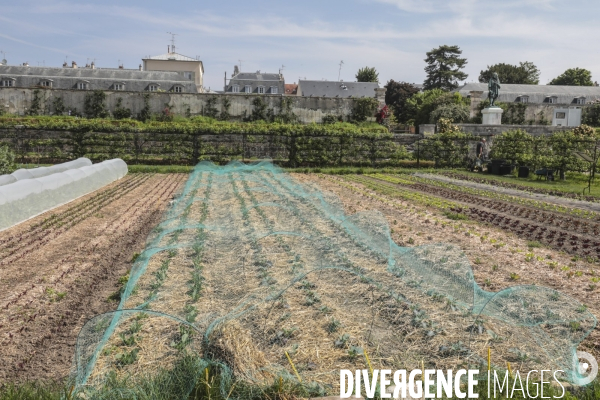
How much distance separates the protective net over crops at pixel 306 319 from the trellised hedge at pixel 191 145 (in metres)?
17.5

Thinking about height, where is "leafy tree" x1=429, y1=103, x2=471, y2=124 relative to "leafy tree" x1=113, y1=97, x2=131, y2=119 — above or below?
above

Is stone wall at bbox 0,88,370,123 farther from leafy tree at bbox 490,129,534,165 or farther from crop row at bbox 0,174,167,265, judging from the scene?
crop row at bbox 0,174,167,265

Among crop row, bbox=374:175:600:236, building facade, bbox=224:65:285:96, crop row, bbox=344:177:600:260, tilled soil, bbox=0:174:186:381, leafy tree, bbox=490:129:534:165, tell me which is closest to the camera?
tilled soil, bbox=0:174:186:381

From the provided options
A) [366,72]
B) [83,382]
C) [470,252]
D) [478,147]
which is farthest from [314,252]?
[366,72]

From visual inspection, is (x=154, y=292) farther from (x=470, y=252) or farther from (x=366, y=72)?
(x=366, y=72)

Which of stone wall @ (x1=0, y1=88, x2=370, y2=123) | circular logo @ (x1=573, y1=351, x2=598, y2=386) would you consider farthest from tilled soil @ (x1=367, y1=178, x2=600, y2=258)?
stone wall @ (x1=0, y1=88, x2=370, y2=123)

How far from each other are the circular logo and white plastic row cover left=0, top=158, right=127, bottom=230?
9289mm

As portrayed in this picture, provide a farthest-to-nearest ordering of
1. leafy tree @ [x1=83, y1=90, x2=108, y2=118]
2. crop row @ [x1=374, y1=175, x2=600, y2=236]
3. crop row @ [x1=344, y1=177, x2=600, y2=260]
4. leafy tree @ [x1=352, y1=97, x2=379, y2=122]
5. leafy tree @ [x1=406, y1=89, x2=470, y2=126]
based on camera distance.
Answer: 1. leafy tree @ [x1=406, y1=89, x2=470, y2=126]
2. leafy tree @ [x1=352, y1=97, x2=379, y2=122]
3. leafy tree @ [x1=83, y1=90, x2=108, y2=118]
4. crop row @ [x1=374, y1=175, x2=600, y2=236]
5. crop row @ [x1=344, y1=177, x2=600, y2=260]

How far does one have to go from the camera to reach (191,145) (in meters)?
25.2

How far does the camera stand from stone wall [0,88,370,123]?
3622 cm

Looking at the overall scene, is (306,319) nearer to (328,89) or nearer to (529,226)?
(529,226)

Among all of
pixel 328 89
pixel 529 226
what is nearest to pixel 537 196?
pixel 529 226

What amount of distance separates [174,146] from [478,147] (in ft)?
51.9

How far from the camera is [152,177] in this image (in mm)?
19828
